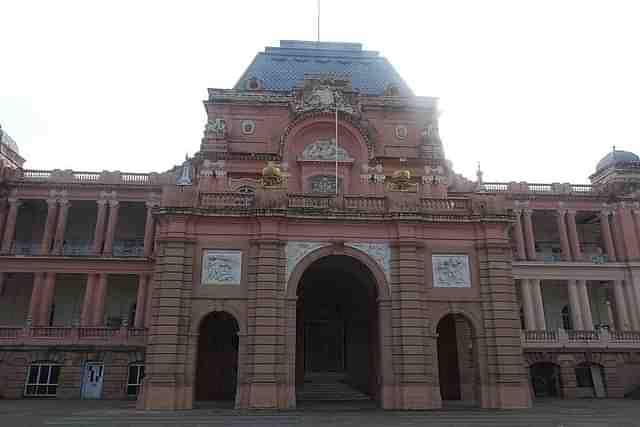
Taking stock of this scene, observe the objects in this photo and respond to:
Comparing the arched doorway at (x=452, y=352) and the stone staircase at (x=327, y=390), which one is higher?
the arched doorway at (x=452, y=352)

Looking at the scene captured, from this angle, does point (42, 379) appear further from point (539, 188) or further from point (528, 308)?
point (539, 188)

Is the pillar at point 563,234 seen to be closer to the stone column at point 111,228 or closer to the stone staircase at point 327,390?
the stone staircase at point 327,390

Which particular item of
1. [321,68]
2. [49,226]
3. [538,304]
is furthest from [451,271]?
[49,226]

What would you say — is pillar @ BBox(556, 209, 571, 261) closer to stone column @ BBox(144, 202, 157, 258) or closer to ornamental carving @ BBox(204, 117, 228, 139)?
ornamental carving @ BBox(204, 117, 228, 139)

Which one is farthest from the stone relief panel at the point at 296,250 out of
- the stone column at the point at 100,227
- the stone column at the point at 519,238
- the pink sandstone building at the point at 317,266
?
the stone column at the point at 519,238

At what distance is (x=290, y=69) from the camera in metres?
36.8

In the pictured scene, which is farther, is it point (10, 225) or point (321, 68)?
point (321, 68)

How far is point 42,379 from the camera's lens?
31.7m

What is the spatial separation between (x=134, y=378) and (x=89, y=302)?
22.2 ft

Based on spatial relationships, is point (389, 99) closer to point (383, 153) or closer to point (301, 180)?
point (383, 153)

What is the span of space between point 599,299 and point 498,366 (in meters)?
26.3

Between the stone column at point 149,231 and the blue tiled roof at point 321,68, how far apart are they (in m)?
11.2

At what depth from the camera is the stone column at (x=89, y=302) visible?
114ft

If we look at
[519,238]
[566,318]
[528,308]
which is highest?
[519,238]
